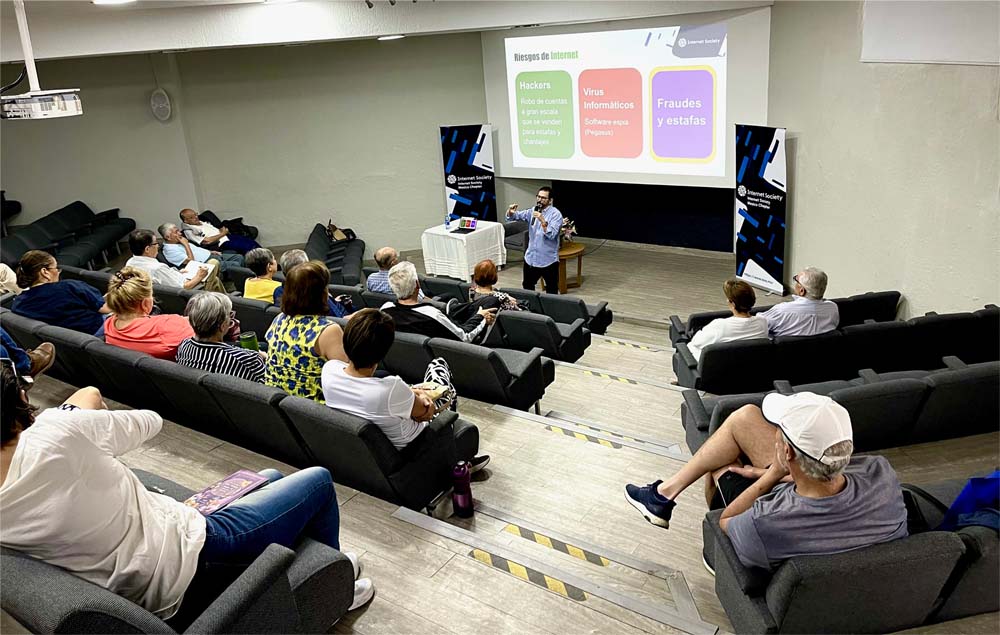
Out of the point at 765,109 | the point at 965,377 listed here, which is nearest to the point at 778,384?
the point at 965,377

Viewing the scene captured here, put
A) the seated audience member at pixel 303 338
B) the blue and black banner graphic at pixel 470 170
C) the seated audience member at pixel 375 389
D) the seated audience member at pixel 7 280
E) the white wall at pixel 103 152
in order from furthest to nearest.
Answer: the white wall at pixel 103 152 < the blue and black banner graphic at pixel 470 170 < the seated audience member at pixel 7 280 < the seated audience member at pixel 303 338 < the seated audience member at pixel 375 389

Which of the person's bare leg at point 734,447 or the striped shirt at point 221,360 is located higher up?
the striped shirt at point 221,360

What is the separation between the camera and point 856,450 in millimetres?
3572

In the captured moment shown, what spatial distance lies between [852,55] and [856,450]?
4.36 meters

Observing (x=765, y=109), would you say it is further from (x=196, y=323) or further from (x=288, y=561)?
(x=288, y=561)

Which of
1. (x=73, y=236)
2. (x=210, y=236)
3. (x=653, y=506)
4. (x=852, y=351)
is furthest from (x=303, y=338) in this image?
(x=73, y=236)

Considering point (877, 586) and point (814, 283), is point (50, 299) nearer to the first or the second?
point (877, 586)

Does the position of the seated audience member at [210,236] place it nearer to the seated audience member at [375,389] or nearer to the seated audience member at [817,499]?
the seated audience member at [375,389]

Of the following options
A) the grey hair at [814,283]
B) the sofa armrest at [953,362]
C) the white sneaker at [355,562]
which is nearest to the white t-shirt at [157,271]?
the white sneaker at [355,562]

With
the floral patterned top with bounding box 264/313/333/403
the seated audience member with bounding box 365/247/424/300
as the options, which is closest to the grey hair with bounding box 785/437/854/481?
the floral patterned top with bounding box 264/313/333/403

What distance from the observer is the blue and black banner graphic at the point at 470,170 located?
33.9 ft

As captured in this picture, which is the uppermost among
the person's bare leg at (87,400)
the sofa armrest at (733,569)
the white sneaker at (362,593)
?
the person's bare leg at (87,400)

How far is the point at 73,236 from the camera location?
9.73 meters

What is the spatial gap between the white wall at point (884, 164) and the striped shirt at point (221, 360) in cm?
487
